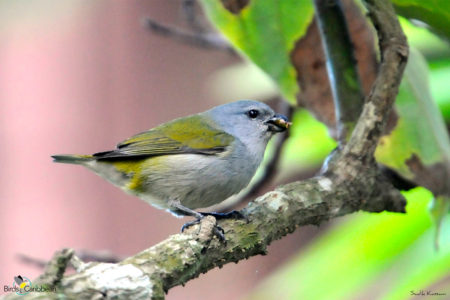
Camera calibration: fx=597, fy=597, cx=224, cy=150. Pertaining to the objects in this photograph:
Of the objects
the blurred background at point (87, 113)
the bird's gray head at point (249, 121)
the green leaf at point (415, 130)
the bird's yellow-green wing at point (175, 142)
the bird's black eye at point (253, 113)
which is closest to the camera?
the green leaf at point (415, 130)

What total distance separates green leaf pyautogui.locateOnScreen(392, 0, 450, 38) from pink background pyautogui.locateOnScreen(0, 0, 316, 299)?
331cm

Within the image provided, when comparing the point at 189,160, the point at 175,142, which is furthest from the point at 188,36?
the point at 189,160

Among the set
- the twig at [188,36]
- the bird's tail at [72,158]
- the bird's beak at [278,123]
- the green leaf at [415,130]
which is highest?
the twig at [188,36]

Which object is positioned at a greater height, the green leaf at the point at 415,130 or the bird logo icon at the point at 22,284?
the green leaf at the point at 415,130

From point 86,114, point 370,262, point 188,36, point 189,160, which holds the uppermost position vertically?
point 86,114

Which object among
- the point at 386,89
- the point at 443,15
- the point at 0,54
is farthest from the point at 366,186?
the point at 0,54

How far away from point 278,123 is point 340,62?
1.64ft

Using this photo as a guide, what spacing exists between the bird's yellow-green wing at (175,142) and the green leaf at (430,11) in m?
1.01

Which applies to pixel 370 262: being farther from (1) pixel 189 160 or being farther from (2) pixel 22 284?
(2) pixel 22 284

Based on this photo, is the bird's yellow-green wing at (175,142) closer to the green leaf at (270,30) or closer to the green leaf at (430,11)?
the green leaf at (270,30)

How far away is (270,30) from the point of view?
278cm

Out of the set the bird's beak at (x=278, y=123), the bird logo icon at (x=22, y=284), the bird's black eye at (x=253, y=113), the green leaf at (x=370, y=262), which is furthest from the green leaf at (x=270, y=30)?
the bird logo icon at (x=22, y=284)

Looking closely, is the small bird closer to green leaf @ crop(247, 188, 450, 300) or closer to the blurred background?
green leaf @ crop(247, 188, 450, 300)

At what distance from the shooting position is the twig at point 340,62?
2607 mm
